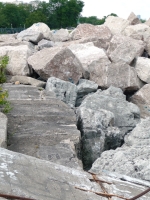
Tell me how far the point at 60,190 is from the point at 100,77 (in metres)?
5.62

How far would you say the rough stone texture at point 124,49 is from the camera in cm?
866

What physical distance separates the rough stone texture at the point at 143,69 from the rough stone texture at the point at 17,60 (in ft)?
8.10

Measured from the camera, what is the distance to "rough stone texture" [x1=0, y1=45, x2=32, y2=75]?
765 cm

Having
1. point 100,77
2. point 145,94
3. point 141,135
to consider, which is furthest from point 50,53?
point 141,135

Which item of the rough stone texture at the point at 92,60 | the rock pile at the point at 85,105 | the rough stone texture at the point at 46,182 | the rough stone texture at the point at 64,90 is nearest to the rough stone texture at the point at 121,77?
the rock pile at the point at 85,105

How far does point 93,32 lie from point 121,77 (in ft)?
11.3

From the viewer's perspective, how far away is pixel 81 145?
4770 millimetres

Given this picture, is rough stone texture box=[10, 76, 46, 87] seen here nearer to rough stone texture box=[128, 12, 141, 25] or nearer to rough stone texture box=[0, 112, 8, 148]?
rough stone texture box=[0, 112, 8, 148]

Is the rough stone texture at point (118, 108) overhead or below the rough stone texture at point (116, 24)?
below

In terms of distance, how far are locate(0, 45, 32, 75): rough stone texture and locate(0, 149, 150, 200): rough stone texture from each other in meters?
5.23

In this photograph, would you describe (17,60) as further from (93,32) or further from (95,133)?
(93,32)

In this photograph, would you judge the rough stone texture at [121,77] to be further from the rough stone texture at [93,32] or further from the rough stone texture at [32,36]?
the rough stone texture at [32,36]

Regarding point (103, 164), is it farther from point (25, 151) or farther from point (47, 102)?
point (47, 102)

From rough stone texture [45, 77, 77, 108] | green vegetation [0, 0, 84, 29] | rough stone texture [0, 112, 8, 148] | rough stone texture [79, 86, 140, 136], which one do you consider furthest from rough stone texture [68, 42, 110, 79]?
green vegetation [0, 0, 84, 29]
